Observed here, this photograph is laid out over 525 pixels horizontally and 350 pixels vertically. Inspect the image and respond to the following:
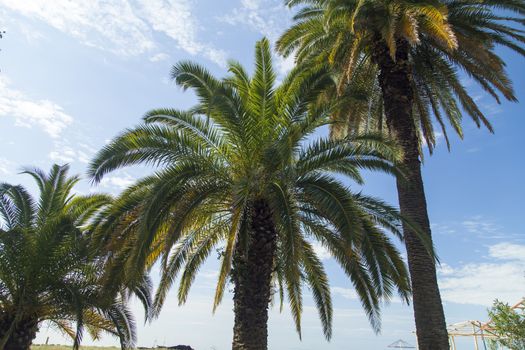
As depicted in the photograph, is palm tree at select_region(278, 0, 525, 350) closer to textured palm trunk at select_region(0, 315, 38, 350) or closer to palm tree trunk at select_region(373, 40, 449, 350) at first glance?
palm tree trunk at select_region(373, 40, 449, 350)

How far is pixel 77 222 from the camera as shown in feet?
52.3

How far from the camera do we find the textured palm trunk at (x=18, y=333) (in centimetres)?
1421

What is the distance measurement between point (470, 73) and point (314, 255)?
7.07m

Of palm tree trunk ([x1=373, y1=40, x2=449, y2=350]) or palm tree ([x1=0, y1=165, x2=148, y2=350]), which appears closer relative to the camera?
palm tree trunk ([x1=373, y1=40, x2=449, y2=350])

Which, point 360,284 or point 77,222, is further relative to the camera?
point 77,222

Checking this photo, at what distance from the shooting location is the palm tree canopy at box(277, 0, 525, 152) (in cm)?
1102

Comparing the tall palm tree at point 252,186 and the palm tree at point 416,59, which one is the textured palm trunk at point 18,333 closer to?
the tall palm tree at point 252,186

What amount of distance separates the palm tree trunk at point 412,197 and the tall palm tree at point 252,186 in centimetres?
70

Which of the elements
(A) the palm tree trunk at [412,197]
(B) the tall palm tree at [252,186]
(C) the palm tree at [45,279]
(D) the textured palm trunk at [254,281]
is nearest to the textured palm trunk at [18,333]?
(C) the palm tree at [45,279]

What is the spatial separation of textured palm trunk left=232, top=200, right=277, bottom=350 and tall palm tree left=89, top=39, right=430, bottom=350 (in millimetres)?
25

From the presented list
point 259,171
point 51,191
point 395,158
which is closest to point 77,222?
point 51,191

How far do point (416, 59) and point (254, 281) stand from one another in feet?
26.3

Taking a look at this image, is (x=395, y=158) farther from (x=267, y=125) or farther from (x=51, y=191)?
(x=51, y=191)

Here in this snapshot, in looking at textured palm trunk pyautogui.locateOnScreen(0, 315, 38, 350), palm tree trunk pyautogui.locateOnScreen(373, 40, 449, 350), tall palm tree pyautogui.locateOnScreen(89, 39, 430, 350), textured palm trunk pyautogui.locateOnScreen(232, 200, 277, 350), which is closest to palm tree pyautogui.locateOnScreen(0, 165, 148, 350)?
textured palm trunk pyautogui.locateOnScreen(0, 315, 38, 350)
